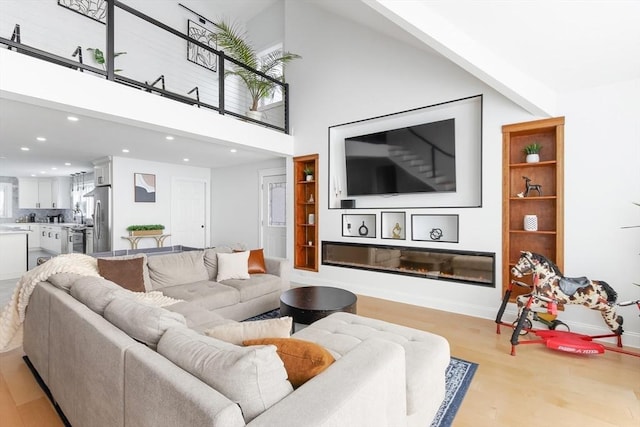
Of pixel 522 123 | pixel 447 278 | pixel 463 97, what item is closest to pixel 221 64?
pixel 463 97

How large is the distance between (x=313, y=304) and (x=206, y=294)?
114cm

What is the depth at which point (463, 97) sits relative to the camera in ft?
12.4

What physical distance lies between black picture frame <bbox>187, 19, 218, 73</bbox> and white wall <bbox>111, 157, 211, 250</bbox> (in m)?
2.32

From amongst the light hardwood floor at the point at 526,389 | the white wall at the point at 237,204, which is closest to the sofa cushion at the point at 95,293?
the light hardwood floor at the point at 526,389

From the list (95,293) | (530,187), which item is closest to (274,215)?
(530,187)

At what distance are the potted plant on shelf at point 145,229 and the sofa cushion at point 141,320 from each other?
17.2 feet

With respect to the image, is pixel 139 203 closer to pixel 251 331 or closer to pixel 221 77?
pixel 221 77

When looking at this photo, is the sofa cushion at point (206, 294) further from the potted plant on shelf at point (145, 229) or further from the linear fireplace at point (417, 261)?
the potted plant on shelf at point (145, 229)

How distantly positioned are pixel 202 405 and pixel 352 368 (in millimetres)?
529

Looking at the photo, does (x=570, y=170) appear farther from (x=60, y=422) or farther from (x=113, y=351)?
(x=60, y=422)

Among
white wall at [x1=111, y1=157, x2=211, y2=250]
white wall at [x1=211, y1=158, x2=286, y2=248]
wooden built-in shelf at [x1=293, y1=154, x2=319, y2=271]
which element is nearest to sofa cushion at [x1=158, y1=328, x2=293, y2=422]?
wooden built-in shelf at [x1=293, y1=154, x2=319, y2=271]

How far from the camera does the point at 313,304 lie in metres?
2.72

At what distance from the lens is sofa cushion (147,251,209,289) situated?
330 centimetres

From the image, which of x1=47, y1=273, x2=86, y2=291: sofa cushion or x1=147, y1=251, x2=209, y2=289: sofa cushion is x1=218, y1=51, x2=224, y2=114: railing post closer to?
x1=147, y1=251, x2=209, y2=289: sofa cushion
